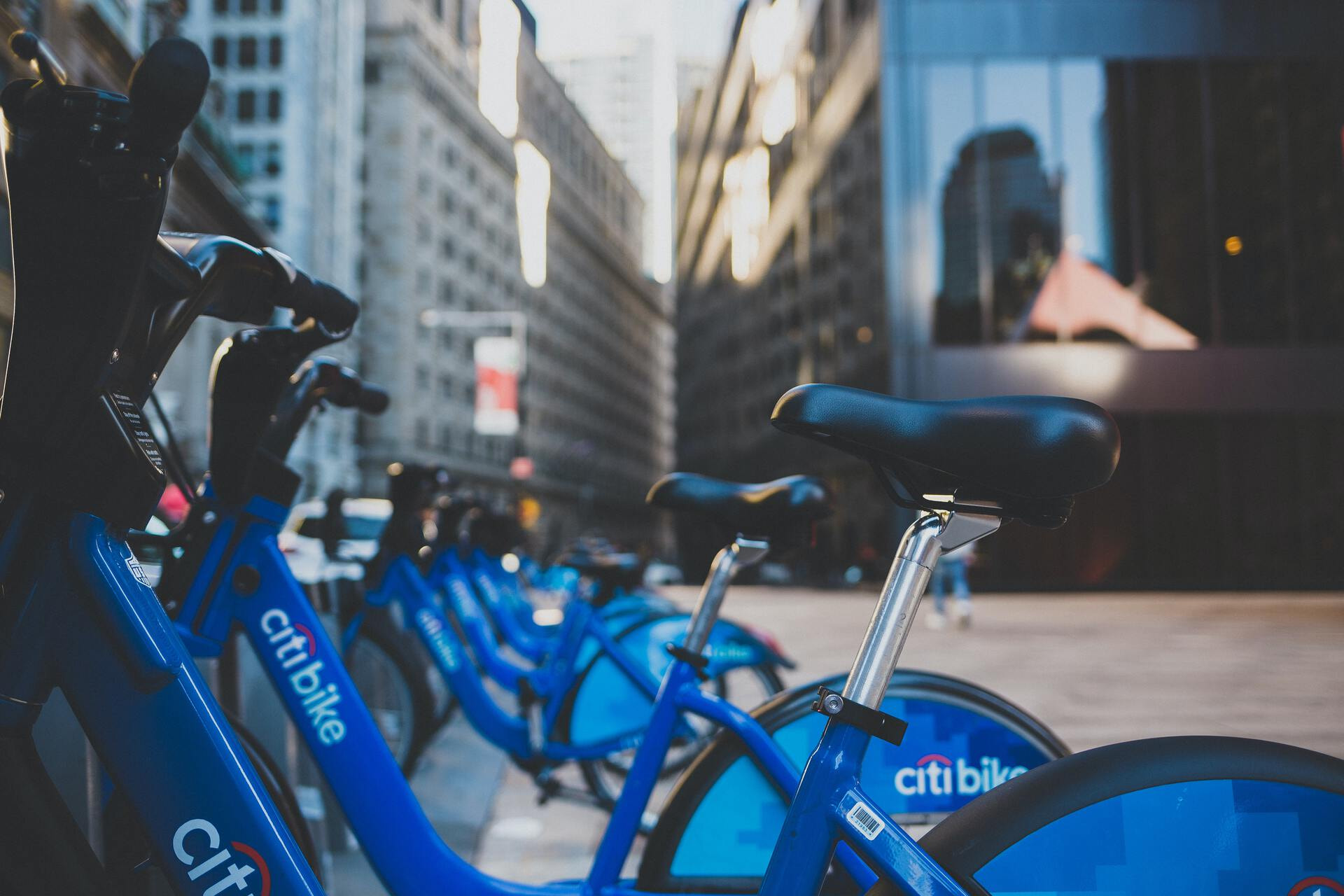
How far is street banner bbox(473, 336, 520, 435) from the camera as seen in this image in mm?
22641

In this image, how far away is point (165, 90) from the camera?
3.83 feet

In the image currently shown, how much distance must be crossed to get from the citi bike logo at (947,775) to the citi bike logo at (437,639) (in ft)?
7.54

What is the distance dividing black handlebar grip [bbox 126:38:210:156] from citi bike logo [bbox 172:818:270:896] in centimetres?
85

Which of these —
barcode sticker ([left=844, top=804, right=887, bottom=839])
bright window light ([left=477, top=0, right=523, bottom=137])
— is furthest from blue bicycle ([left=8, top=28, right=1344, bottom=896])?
bright window light ([left=477, top=0, right=523, bottom=137])

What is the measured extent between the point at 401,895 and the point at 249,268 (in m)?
1.14

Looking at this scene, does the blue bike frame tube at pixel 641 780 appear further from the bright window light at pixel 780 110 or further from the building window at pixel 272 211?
the building window at pixel 272 211

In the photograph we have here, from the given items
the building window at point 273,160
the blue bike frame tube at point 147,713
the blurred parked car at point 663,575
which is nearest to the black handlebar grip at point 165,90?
the blue bike frame tube at point 147,713

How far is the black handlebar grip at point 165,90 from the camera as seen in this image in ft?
3.79

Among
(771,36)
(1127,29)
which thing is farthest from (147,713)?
(771,36)

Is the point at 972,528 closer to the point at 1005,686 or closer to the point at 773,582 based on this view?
the point at 1005,686

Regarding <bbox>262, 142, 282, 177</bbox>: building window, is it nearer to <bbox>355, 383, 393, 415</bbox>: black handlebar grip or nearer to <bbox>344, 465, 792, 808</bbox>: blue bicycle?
<bbox>344, 465, 792, 808</bbox>: blue bicycle

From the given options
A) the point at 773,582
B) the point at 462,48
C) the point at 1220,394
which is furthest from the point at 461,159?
the point at 1220,394

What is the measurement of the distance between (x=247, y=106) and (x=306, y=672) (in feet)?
150

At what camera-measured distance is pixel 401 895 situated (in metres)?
1.89
